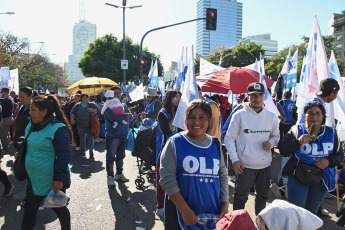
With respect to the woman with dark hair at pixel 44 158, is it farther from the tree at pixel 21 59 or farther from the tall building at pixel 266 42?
the tall building at pixel 266 42

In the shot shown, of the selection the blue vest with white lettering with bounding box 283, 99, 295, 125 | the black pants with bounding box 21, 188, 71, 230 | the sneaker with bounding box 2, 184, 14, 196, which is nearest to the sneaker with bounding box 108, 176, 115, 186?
the sneaker with bounding box 2, 184, 14, 196

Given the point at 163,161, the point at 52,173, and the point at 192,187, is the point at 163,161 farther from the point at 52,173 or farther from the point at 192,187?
the point at 52,173

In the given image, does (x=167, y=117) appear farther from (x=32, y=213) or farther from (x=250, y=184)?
(x=32, y=213)

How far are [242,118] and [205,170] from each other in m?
1.38

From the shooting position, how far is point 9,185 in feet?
16.1

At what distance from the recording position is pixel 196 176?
2.06 meters

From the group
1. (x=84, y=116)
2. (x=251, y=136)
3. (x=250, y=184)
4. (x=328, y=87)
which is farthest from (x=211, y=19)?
(x=250, y=184)

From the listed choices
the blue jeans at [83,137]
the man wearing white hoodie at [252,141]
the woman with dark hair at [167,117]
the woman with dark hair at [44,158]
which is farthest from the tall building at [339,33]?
the woman with dark hair at [44,158]

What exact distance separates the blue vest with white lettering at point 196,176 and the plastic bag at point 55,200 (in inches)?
55.4

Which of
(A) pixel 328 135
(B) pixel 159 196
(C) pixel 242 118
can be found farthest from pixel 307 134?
(B) pixel 159 196

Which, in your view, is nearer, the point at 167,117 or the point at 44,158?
the point at 44,158

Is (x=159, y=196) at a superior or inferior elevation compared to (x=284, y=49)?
inferior

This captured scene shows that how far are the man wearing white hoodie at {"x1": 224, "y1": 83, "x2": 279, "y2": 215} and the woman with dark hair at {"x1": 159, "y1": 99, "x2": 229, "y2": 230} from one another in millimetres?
1140

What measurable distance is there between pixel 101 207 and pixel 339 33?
84.8m
